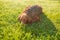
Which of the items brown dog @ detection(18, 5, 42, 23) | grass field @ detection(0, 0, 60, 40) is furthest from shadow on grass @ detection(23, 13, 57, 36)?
brown dog @ detection(18, 5, 42, 23)

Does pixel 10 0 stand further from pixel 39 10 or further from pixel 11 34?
pixel 11 34

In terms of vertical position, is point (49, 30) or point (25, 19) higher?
point (25, 19)

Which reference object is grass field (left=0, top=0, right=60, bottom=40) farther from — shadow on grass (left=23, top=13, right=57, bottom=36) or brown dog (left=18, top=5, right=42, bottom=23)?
brown dog (left=18, top=5, right=42, bottom=23)

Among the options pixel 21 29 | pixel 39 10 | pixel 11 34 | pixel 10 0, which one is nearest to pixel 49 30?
pixel 21 29

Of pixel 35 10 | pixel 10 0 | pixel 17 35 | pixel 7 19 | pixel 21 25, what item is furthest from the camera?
pixel 10 0

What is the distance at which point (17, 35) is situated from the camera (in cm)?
546

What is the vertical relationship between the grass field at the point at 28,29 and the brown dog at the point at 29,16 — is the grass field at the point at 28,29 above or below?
below

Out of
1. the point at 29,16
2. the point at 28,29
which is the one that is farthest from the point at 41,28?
the point at 29,16

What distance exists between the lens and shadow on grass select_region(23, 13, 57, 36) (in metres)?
5.89

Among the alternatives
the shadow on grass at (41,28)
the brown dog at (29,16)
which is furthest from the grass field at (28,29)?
the brown dog at (29,16)

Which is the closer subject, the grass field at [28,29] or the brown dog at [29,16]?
the grass field at [28,29]

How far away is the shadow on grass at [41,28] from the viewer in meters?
5.89

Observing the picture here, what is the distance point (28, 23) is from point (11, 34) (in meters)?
1.19

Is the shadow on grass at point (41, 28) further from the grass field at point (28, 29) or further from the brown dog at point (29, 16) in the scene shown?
the brown dog at point (29, 16)
